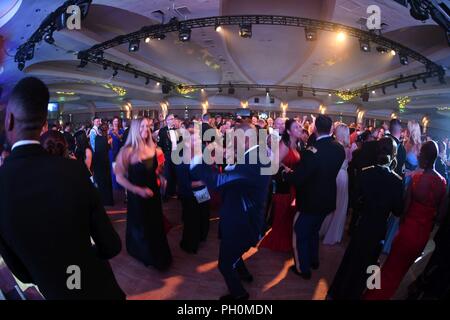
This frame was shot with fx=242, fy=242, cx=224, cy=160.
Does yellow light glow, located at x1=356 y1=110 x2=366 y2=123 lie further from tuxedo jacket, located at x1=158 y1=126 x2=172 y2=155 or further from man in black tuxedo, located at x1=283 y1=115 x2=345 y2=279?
man in black tuxedo, located at x1=283 y1=115 x2=345 y2=279

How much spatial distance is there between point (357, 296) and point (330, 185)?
834mm

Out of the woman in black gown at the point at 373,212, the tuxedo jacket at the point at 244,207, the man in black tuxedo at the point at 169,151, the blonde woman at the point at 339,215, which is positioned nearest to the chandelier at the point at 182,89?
the man in black tuxedo at the point at 169,151

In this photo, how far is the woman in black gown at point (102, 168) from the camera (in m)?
3.79

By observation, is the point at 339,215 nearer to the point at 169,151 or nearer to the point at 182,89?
the point at 169,151

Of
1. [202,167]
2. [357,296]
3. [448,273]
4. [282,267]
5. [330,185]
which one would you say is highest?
[202,167]

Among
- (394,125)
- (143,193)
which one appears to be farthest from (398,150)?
(143,193)

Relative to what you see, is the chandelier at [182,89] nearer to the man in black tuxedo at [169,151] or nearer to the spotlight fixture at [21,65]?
the man in black tuxedo at [169,151]

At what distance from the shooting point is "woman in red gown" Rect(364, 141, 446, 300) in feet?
5.16

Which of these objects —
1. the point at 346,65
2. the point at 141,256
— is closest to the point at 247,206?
the point at 141,256

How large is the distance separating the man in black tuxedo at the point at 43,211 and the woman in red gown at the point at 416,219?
1643 mm

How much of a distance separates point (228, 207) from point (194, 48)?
422 centimetres

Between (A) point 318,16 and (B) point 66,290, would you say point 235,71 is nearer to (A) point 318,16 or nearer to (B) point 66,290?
(A) point 318,16

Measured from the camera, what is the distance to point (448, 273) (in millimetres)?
1022

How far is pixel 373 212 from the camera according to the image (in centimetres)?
154
